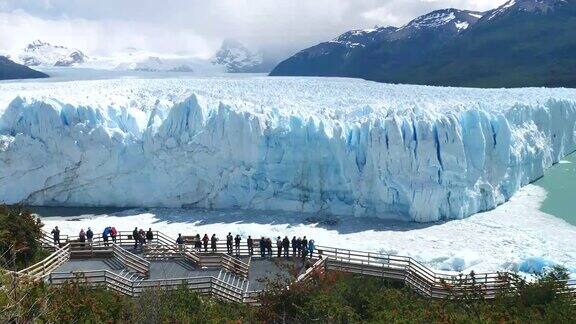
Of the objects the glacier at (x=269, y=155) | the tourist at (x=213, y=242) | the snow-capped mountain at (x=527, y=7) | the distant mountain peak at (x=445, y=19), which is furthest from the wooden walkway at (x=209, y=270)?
the distant mountain peak at (x=445, y=19)

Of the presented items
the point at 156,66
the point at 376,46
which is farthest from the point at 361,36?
the point at 156,66

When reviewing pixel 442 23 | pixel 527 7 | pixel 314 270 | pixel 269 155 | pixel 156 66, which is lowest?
pixel 314 270

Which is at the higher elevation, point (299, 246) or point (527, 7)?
point (527, 7)

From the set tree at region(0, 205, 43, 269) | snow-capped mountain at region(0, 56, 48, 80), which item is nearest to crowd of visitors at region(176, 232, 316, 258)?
tree at region(0, 205, 43, 269)

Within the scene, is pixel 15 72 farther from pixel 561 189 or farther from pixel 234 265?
pixel 561 189

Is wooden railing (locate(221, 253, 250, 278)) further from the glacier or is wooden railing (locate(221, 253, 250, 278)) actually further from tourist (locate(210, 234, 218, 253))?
the glacier

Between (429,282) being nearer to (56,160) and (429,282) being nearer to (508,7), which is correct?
(56,160)

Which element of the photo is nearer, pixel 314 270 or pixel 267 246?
pixel 314 270
